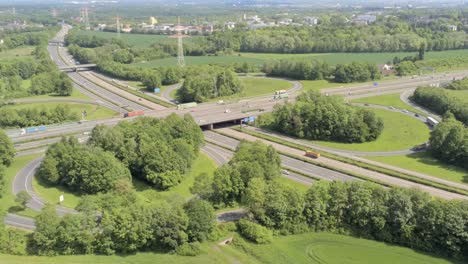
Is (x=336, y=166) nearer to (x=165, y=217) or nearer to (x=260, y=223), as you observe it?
(x=260, y=223)

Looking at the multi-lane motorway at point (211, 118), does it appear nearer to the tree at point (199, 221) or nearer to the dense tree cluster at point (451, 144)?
the dense tree cluster at point (451, 144)

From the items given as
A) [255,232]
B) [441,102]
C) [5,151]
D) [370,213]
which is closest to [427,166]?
[370,213]

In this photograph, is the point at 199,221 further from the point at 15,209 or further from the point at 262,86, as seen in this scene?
the point at 262,86

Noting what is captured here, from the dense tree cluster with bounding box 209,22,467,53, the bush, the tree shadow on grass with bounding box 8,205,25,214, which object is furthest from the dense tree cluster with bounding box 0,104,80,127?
the dense tree cluster with bounding box 209,22,467,53

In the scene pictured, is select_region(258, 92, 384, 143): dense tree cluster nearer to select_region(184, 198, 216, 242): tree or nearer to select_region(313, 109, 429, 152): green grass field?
select_region(313, 109, 429, 152): green grass field

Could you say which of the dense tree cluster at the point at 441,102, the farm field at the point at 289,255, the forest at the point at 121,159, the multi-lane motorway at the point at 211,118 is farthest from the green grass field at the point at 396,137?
the farm field at the point at 289,255
